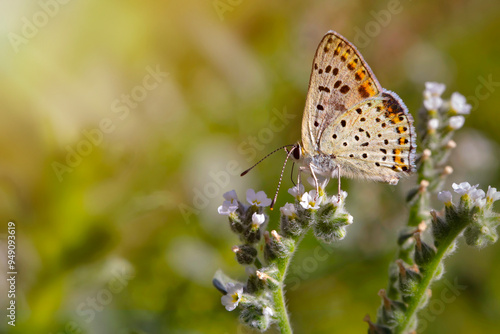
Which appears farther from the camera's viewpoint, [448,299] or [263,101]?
[263,101]

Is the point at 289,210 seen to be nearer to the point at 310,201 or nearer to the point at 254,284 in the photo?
the point at 310,201

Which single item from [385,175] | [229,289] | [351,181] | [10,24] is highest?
[10,24]

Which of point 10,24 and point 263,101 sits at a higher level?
point 10,24

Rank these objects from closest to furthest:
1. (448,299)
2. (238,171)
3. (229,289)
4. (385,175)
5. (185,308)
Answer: (229,289) < (385,175) < (185,308) < (448,299) < (238,171)

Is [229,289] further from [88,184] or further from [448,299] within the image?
[448,299]

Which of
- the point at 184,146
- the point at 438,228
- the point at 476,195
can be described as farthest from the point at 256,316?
the point at 184,146

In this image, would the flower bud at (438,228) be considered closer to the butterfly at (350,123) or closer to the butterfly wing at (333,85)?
the butterfly at (350,123)

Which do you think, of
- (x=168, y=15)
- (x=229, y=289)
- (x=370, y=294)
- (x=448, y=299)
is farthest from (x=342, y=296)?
(x=168, y=15)

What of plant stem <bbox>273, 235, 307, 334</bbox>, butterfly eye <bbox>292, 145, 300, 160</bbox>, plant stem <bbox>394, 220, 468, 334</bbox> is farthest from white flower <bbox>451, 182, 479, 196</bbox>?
butterfly eye <bbox>292, 145, 300, 160</bbox>
